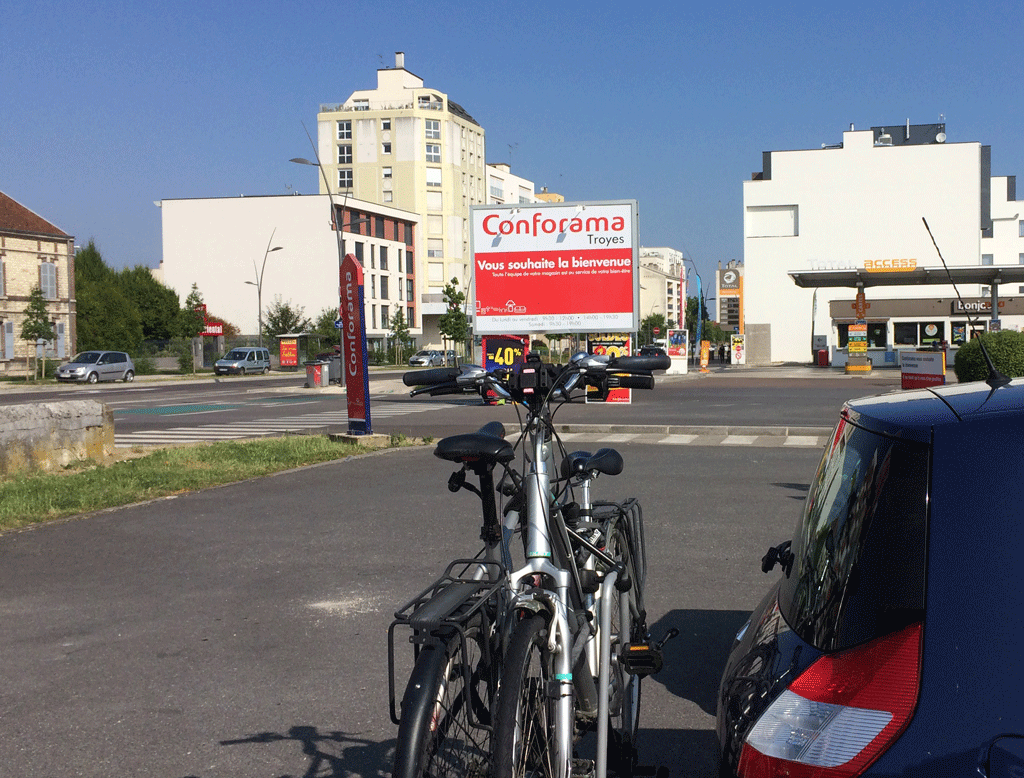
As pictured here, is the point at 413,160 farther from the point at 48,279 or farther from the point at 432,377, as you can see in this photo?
the point at 432,377

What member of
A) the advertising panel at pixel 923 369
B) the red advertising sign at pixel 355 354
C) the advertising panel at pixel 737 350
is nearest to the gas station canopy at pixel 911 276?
the advertising panel at pixel 737 350

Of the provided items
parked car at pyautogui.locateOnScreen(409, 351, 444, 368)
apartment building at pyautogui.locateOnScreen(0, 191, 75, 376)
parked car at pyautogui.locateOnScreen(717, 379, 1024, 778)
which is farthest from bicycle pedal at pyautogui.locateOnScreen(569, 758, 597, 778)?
parked car at pyautogui.locateOnScreen(409, 351, 444, 368)

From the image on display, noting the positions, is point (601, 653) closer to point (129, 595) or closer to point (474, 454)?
point (474, 454)

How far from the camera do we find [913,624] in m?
1.98

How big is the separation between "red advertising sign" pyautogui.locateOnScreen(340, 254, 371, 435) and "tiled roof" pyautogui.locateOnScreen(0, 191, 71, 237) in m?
51.3

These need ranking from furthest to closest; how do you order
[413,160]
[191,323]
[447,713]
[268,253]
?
[413,160], [268,253], [191,323], [447,713]

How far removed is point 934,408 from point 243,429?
19.8 m

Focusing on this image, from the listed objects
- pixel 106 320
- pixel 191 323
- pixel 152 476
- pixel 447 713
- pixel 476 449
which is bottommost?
pixel 152 476

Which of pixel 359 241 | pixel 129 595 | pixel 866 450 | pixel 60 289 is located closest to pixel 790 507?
pixel 129 595

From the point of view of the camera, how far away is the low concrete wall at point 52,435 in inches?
475

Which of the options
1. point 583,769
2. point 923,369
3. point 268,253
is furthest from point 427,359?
point 583,769

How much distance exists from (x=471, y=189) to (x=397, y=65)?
1459 cm

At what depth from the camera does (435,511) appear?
373 inches

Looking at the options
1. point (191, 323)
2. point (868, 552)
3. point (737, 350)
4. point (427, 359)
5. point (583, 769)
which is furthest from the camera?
point (427, 359)
